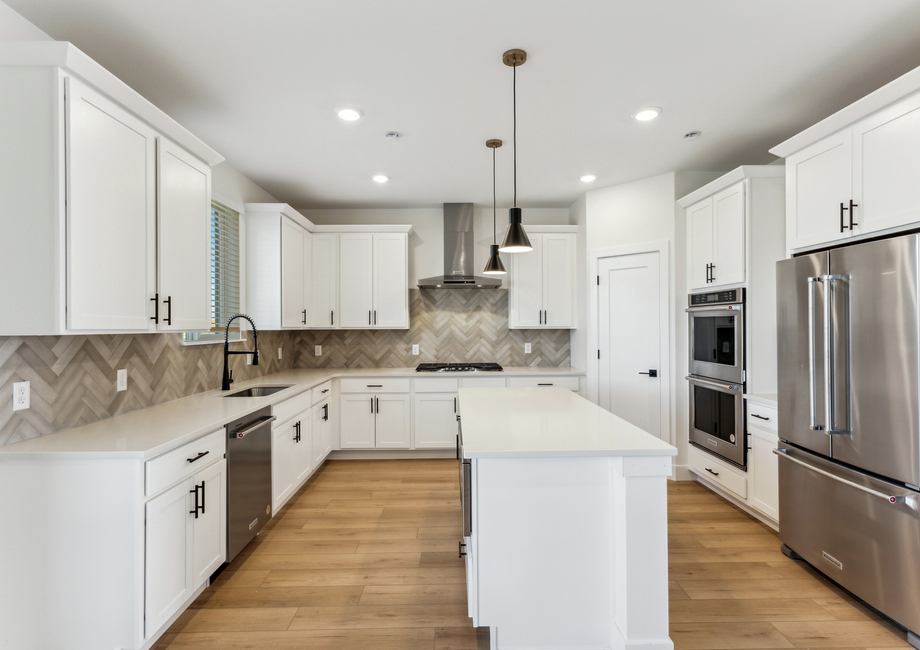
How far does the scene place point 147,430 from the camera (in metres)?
2.08

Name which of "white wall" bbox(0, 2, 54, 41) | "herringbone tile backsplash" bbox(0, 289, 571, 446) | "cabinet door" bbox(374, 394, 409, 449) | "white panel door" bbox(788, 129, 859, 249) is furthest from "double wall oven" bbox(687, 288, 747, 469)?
"white wall" bbox(0, 2, 54, 41)

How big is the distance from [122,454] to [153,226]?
3.47 feet

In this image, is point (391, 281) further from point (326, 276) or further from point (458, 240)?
point (458, 240)

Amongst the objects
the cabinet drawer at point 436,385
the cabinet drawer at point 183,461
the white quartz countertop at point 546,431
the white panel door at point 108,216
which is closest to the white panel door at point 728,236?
the white quartz countertop at point 546,431

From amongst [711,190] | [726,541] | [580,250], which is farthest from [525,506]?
[580,250]

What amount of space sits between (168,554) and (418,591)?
1.15 metres

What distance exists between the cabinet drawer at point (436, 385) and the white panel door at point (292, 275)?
1280 mm

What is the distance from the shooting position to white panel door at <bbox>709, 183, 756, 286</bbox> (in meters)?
3.15

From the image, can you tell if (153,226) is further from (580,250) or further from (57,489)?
(580,250)

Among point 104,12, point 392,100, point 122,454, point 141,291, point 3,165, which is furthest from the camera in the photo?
point 392,100

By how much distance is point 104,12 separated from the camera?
185cm

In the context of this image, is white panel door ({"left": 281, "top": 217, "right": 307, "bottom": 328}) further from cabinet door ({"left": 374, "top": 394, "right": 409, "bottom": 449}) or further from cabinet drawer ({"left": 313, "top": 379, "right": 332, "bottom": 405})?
cabinet door ({"left": 374, "top": 394, "right": 409, "bottom": 449})

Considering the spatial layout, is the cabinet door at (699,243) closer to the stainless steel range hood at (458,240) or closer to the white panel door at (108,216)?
the stainless steel range hood at (458,240)

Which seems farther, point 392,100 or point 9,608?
point 392,100
